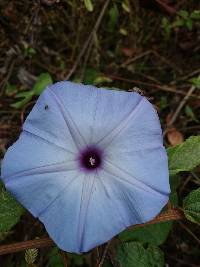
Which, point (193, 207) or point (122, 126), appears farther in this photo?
point (193, 207)

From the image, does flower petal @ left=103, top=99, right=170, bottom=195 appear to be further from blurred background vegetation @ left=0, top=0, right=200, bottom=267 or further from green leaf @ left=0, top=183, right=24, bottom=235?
blurred background vegetation @ left=0, top=0, right=200, bottom=267

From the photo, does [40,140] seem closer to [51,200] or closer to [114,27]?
[51,200]

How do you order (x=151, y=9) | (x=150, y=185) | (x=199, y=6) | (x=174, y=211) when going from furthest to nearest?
1. (x=199, y=6)
2. (x=151, y=9)
3. (x=174, y=211)
4. (x=150, y=185)

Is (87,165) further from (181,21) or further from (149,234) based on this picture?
(181,21)

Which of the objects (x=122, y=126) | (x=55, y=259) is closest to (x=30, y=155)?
(x=122, y=126)

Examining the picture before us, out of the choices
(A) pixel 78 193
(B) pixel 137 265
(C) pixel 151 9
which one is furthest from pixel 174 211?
(C) pixel 151 9

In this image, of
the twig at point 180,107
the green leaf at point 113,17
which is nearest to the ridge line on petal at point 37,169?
the twig at point 180,107

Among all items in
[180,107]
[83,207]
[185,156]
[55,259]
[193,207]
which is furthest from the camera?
[180,107]
